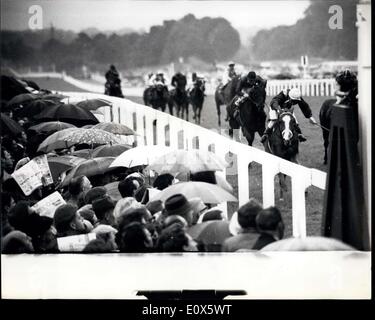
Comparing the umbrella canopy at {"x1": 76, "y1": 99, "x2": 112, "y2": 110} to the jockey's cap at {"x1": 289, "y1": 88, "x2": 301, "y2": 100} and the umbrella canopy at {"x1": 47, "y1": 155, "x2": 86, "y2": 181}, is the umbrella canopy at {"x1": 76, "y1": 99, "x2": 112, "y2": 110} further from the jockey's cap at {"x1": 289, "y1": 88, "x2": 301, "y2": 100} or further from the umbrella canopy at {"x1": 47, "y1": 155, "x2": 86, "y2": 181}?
the jockey's cap at {"x1": 289, "y1": 88, "x2": 301, "y2": 100}

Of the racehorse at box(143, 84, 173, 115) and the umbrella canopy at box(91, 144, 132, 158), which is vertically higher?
the racehorse at box(143, 84, 173, 115)

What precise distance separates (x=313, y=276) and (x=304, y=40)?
1.78 m

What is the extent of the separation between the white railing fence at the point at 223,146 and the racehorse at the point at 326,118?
0.75 ft

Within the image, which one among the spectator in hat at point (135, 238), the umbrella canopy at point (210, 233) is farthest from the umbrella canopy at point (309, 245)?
the spectator in hat at point (135, 238)

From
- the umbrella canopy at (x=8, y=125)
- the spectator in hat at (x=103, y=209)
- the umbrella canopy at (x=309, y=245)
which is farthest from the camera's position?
the umbrella canopy at (x=8, y=125)

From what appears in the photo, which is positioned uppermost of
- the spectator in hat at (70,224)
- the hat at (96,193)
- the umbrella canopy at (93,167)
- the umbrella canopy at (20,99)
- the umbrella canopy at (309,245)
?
the umbrella canopy at (20,99)

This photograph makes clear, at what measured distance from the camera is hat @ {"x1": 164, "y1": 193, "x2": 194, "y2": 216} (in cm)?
696

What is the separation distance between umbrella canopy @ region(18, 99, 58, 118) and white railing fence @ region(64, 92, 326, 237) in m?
0.21

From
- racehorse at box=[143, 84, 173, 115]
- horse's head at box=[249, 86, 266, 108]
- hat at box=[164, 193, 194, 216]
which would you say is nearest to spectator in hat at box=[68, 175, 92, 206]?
hat at box=[164, 193, 194, 216]

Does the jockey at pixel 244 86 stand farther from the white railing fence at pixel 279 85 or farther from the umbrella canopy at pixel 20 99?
the umbrella canopy at pixel 20 99

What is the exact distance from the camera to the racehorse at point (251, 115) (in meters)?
7.00

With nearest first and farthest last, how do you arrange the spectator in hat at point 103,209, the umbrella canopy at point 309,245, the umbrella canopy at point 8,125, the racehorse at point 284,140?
1. the umbrella canopy at point 309,245
2. the racehorse at point 284,140
3. the spectator in hat at point 103,209
4. the umbrella canopy at point 8,125

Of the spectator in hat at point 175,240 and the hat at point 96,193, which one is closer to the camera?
the spectator in hat at point 175,240

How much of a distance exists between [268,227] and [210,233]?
0.44 meters
